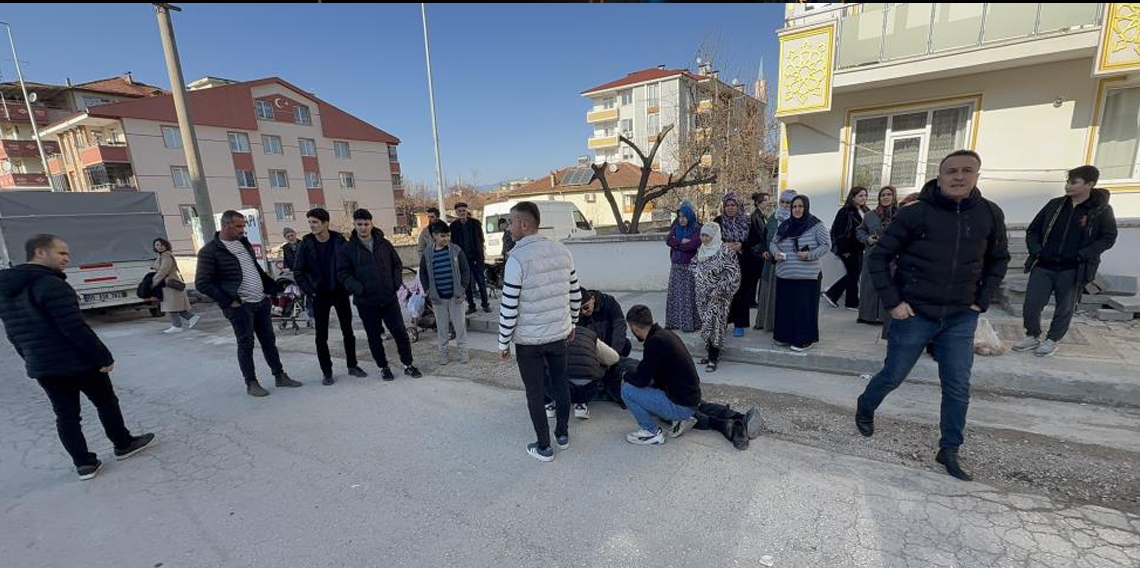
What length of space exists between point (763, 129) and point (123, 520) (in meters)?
21.2

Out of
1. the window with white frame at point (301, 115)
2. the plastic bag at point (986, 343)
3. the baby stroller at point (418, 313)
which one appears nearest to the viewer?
the plastic bag at point (986, 343)

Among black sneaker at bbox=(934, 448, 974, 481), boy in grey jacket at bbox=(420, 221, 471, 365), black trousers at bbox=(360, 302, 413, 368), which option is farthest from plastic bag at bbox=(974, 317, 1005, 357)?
black trousers at bbox=(360, 302, 413, 368)

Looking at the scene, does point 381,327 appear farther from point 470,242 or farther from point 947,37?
point 947,37

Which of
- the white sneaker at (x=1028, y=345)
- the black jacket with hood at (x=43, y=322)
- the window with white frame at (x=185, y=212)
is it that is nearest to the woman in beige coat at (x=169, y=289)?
the black jacket with hood at (x=43, y=322)

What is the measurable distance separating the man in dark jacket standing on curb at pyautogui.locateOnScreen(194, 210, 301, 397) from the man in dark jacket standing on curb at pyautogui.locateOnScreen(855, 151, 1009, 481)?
18.7ft

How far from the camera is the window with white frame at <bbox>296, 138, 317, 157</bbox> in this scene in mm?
33094

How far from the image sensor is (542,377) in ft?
10.4

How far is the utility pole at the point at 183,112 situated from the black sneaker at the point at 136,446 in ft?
20.6

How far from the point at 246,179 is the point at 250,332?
3272cm

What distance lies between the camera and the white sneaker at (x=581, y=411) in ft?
12.4

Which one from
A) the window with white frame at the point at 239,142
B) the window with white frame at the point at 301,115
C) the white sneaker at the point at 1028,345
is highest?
the window with white frame at the point at 301,115

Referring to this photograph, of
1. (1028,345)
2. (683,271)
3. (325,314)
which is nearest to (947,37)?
(1028,345)

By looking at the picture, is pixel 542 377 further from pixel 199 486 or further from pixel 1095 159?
pixel 1095 159

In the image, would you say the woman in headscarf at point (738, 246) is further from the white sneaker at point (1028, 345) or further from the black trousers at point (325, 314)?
the black trousers at point (325, 314)
